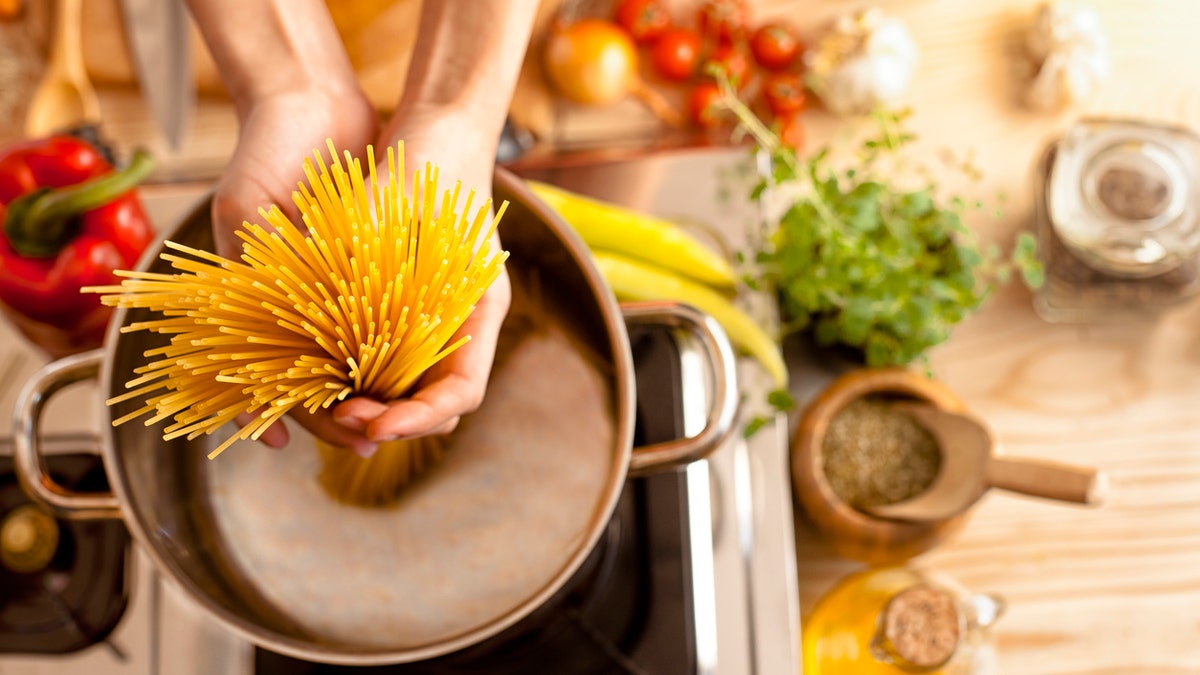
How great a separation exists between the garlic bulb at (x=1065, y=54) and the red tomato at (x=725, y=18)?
0.23m

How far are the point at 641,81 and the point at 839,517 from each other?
0.40m

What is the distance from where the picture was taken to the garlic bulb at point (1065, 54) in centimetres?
68

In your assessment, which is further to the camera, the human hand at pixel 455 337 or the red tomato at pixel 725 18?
the red tomato at pixel 725 18

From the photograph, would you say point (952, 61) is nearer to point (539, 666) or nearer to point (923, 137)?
point (923, 137)

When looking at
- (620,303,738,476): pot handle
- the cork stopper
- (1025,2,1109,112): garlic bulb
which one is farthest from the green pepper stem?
(1025,2,1109,112): garlic bulb

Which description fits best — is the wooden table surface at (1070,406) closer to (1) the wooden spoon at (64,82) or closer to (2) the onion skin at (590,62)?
(2) the onion skin at (590,62)

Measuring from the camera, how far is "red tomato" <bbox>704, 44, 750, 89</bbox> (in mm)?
722

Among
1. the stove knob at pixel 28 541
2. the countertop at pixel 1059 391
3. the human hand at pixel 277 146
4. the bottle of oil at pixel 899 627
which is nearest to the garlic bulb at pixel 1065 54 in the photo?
the countertop at pixel 1059 391

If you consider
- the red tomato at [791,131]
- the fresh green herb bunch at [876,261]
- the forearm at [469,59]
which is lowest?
the fresh green herb bunch at [876,261]

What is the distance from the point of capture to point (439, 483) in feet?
1.58

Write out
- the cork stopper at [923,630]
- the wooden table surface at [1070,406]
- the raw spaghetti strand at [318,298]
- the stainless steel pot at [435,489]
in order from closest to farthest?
the raw spaghetti strand at [318,298], the stainless steel pot at [435,489], the cork stopper at [923,630], the wooden table surface at [1070,406]

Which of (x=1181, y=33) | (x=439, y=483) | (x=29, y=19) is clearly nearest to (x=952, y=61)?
(x=1181, y=33)

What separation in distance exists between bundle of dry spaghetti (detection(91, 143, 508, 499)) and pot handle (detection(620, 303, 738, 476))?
14 centimetres

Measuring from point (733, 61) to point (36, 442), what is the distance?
559 millimetres
